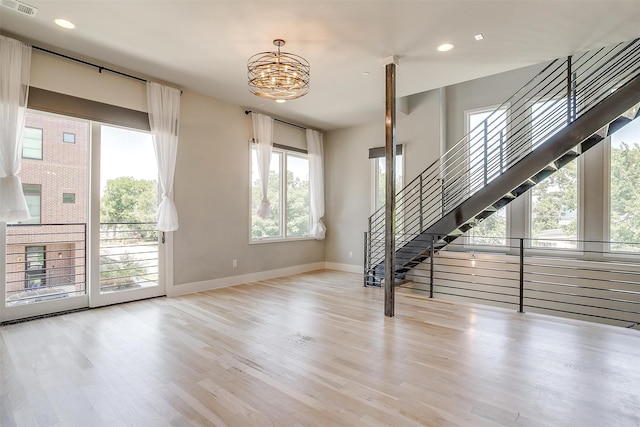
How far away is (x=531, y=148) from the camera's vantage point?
462 cm

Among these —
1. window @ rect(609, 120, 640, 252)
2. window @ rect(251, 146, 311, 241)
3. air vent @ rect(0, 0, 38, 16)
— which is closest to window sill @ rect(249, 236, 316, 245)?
window @ rect(251, 146, 311, 241)

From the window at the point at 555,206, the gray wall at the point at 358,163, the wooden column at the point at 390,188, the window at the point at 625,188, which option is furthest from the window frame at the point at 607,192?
the wooden column at the point at 390,188

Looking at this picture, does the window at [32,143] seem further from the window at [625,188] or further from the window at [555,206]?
the window at [625,188]

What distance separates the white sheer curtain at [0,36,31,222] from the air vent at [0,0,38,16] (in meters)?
0.60

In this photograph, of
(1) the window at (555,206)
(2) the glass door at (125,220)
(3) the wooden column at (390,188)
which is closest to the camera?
(3) the wooden column at (390,188)

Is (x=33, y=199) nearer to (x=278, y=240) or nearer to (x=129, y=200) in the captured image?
(x=129, y=200)

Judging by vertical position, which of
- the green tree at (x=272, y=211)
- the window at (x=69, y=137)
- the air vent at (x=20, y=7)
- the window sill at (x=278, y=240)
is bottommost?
the window sill at (x=278, y=240)

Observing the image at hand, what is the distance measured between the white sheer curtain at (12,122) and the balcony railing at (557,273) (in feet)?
16.3

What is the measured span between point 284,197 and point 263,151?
1.10 meters

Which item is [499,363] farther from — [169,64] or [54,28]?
[54,28]

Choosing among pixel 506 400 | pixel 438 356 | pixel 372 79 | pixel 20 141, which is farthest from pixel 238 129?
pixel 506 400

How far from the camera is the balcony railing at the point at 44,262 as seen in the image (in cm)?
354

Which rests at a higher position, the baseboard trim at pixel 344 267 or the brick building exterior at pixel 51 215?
the brick building exterior at pixel 51 215

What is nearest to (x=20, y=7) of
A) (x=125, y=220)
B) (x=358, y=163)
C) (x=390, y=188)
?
(x=125, y=220)
